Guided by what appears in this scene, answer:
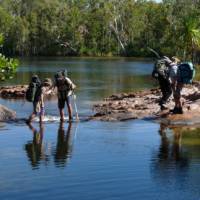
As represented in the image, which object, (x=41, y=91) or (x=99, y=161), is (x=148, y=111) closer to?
(x=41, y=91)

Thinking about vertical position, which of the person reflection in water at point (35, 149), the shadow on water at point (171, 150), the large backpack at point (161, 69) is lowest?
the person reflection in water at point (35, 149)

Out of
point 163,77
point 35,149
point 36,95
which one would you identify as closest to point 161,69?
point 163,77

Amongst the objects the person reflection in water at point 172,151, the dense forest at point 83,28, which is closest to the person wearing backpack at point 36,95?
the person reflection in water at point 172,151

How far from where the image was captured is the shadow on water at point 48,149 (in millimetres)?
13500

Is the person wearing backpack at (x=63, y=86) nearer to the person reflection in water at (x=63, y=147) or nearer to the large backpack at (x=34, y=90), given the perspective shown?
the large backpack at (x=34, y=90)

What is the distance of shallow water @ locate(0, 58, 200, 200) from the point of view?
35.8 ft

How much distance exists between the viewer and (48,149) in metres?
15.0

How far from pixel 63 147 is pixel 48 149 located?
42 centimetres

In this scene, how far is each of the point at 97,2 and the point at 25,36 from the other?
1622 cm

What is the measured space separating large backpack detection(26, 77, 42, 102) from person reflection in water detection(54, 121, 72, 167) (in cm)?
173

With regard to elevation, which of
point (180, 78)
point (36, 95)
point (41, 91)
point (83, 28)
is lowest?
point (36, 95)

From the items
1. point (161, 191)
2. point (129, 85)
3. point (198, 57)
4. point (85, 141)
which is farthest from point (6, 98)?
point (198, 57)

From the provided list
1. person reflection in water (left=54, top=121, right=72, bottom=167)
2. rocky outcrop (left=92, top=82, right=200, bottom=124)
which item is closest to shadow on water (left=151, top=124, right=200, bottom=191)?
rocky outcrop (left=92, top=82, right=200, bottom=124)

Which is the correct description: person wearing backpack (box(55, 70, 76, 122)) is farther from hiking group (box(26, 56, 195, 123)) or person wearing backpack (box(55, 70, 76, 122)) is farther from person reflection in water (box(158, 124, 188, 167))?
person reflection in water (box(158, 124, 188, 167))
